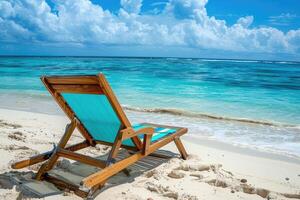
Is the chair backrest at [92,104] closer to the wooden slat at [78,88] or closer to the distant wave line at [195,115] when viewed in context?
the wooden slat at [78,88]

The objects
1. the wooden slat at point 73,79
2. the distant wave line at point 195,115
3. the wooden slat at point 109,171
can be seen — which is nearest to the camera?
the wooden slat at point 109,171

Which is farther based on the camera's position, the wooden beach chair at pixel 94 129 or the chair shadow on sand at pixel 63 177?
the chair shadow on sand at pixel 63 177

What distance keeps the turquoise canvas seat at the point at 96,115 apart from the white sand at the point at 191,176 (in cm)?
53

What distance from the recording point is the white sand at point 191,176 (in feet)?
9.98

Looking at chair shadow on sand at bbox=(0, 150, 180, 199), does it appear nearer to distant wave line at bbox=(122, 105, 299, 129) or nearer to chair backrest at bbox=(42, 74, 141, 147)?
chair backrest at bbox=(42, 74, 141, 147)

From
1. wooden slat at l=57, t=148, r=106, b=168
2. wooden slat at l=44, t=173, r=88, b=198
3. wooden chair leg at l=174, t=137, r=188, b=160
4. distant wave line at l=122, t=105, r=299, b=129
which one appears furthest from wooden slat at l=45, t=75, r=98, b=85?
distant wave line at l=122, t=105, r=299, b=129

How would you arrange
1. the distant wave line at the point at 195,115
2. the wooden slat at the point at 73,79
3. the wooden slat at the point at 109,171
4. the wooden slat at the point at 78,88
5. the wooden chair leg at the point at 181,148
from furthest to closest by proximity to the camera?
the distant wave line at the point at 195,115 < the wooden chair leg at the point at 181,148 < the wooden slat at the point at 78,88 < the wooden slat at the point at 73,79 < the wooden slat at the point at 109,171

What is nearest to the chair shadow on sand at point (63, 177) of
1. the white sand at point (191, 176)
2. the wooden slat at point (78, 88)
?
the white sand at point (191, 176)

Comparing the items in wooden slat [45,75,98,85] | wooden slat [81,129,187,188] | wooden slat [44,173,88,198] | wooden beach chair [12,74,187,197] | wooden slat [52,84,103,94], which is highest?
wooden slat [45,75,98,85]

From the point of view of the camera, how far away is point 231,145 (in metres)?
5.37

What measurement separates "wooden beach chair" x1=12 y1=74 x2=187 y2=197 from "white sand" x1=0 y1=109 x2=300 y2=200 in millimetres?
254

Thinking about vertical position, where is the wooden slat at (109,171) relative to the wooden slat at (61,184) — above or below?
above

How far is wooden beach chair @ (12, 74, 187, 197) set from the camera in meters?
2.77

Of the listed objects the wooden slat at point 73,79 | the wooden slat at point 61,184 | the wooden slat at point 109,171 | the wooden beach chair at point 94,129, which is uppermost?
the wooden slat at point 73,79
